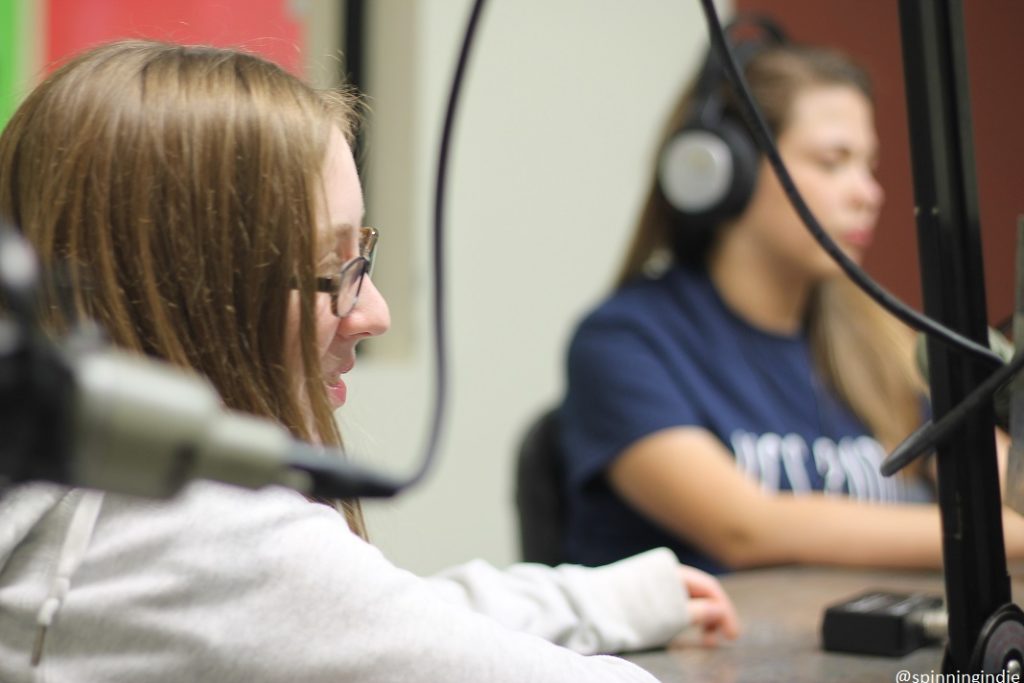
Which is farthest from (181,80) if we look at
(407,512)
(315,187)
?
(407,512)

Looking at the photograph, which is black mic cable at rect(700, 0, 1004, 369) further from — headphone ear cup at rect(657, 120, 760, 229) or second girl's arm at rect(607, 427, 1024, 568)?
headphone ear cup at rect(657, 120, 760, 229)

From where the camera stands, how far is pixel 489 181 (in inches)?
91.9

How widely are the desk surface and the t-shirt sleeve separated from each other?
0.41 m

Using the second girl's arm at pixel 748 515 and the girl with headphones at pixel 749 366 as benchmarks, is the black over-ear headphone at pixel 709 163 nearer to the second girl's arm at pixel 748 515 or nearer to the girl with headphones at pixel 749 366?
the girl with headphones at pixel 749 366

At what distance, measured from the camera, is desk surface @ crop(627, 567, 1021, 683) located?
27.5 inches

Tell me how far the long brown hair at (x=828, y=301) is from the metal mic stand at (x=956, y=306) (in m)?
1.05

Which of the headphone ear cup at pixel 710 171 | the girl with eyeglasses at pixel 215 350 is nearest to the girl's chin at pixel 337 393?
the girl with eyeglasses at pixel 215 350

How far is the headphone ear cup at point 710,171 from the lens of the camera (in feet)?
5.14

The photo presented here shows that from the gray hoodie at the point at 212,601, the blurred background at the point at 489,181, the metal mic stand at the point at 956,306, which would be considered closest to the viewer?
the gray hoodie at the point at 212,601

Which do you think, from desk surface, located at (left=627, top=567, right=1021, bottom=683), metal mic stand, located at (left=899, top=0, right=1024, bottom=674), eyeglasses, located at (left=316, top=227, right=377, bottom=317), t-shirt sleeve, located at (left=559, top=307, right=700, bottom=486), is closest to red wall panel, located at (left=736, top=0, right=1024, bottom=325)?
metal mic stand, located at (left=899, top=0, right=1024, bottom=674)

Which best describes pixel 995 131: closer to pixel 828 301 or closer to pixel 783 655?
pixel 783 655

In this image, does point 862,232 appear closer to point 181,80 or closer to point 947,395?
point 947,395

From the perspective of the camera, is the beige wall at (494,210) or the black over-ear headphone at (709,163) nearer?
the black over-ear headphone at (709,163)

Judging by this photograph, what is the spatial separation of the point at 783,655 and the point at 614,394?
0.75 metres
